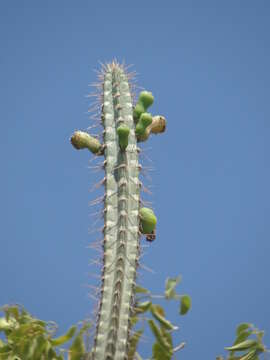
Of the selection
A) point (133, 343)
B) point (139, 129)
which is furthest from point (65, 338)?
point (139, 129)

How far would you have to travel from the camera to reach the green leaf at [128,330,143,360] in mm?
2662

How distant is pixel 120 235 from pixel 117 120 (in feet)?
2.23

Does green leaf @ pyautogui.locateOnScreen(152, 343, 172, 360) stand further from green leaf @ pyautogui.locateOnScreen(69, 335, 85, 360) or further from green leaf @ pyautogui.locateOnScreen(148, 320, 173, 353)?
green leaf @ pyautogui.locateOnScreen(69, 335, 85, 360)

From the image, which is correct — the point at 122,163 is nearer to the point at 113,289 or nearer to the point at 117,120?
the point at 117,120

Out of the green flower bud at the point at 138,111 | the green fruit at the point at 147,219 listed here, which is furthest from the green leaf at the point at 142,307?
the green flower bud at the point at 138,111

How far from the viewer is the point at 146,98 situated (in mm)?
3338

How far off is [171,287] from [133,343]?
0.31 meters

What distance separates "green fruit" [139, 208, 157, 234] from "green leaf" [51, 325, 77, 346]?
63 cm

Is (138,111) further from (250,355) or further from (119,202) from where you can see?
(250,355)

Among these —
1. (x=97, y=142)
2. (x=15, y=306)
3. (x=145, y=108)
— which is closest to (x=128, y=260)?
(x=15, y=306)

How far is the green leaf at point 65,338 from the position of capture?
100 inches

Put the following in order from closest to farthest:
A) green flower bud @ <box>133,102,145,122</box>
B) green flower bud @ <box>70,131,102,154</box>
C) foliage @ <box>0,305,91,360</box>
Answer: foliage @ <box>0,305,91,360</box>, green flower bud @ <box>70,131,102,154</box>, green flower bud @ <box>133,102,145,122</box>

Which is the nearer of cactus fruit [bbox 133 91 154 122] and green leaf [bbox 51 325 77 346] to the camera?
green leaf [bbox 51 325 77 346]

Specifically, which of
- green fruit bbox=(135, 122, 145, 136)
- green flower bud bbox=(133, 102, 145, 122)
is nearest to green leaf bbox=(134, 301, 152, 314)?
green fruit bbox=(135, 122, 145, 136)
